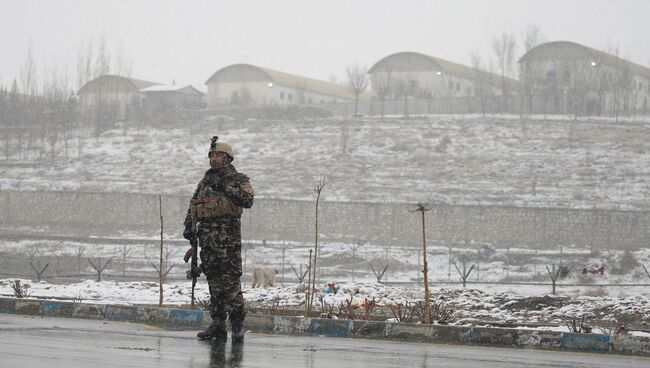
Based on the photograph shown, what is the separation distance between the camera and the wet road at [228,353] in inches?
271

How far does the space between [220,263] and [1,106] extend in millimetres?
83898

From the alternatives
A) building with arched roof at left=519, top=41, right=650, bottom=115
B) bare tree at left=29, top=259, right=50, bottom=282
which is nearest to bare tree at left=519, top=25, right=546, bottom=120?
building with arched roof at left=519, top=41, right=650, bottom=115

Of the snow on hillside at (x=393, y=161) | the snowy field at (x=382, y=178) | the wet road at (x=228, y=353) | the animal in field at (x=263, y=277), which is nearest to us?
the wet road at (x=228, y=353)

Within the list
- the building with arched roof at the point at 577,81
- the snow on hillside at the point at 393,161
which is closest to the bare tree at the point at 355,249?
the snow on hillside at the point at 393,161

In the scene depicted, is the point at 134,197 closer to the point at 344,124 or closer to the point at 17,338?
the point at 344,124

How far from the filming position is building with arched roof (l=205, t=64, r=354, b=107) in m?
97.2

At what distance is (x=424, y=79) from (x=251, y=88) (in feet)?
54.3

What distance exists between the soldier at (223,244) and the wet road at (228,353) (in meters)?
0.28

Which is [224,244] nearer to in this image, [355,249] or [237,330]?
[237,330]

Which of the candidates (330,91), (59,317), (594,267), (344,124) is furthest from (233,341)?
(330,91)

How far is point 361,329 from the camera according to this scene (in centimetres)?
1097

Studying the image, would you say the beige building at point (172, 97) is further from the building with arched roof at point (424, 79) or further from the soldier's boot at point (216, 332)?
the soldier's boot at point (216, 332)

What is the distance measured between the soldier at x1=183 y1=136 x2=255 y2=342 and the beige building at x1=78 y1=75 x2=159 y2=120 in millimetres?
85278

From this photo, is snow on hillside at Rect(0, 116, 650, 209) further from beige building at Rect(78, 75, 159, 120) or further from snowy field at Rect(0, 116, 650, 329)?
beige building at Rect(78, 75, 159, 120)
